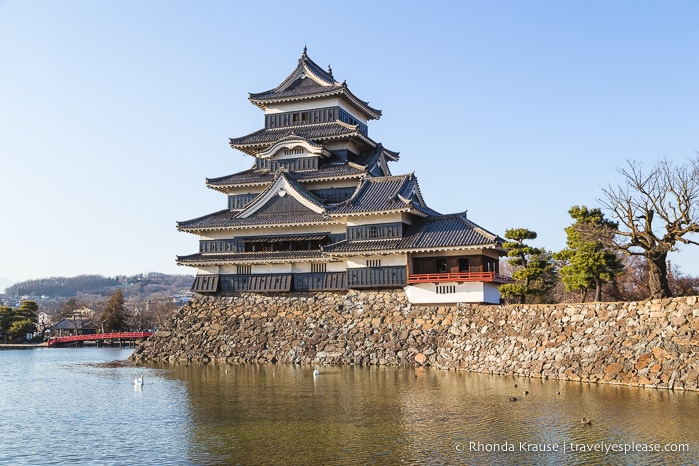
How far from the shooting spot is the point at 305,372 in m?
27.5

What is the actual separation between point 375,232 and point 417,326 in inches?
229

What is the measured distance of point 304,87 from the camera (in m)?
41.0

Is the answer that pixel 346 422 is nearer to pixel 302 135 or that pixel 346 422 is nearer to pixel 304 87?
pixel 302 135

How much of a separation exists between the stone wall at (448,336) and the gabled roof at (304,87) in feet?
43.8

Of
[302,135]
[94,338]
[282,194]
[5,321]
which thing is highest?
[302,135]

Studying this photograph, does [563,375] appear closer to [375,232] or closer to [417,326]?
[417,326]

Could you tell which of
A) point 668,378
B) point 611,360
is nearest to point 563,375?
point 611,360

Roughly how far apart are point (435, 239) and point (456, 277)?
7.41 ft

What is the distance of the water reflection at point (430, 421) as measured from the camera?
1275 cm

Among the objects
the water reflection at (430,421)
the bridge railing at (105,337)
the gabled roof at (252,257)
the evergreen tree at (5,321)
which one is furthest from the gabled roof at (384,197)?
the evergreen tree at (5,321)

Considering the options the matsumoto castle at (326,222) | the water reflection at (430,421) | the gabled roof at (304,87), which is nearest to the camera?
the water reflection at (430,421)

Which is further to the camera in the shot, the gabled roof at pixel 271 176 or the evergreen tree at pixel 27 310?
the evergreen tree at pixel 27 310

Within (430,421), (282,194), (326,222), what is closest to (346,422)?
(430,421)

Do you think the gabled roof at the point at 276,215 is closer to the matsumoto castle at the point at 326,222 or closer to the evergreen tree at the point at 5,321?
the matsumoto castle at the point at 326,222
